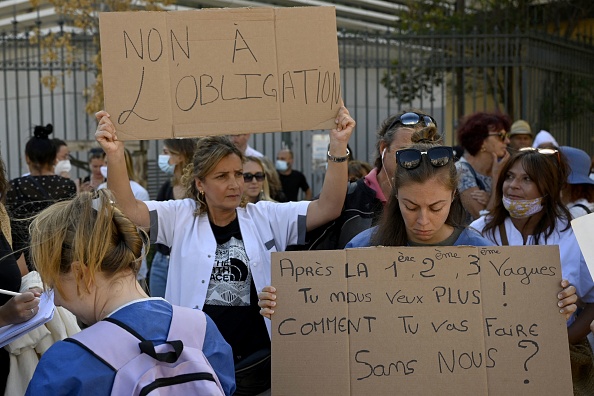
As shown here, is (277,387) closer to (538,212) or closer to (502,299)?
(502,299)

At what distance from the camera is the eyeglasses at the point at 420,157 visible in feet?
10.1

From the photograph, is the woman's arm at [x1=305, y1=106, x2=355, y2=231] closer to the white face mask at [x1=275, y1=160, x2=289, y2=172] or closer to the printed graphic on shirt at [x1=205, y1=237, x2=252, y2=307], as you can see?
the printed graphic on shirt at [x1=205, y1=237, x2=252, y2=307]

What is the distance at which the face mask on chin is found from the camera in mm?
3984

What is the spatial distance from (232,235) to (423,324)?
1.15 m

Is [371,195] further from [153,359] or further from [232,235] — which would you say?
[153,359]

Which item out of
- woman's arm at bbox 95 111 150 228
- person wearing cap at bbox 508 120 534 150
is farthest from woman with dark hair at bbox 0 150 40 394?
person wearing cap at bbox 508 120 534 150

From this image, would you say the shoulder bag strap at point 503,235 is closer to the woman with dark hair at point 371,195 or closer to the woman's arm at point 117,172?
the woman with dark hair at point 371,195

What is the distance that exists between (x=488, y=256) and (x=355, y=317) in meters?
0.50

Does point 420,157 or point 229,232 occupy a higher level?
point 420,157

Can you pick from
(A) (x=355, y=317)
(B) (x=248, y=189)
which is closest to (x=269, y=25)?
(A) (x=355, y=317)

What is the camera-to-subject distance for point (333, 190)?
143 inches

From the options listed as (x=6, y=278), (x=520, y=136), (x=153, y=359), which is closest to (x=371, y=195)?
(x=6, y=278)

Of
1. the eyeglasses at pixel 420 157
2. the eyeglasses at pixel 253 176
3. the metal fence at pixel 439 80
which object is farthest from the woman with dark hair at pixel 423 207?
the metal fence at pixel 439 80

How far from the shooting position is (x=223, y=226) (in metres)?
3.73
